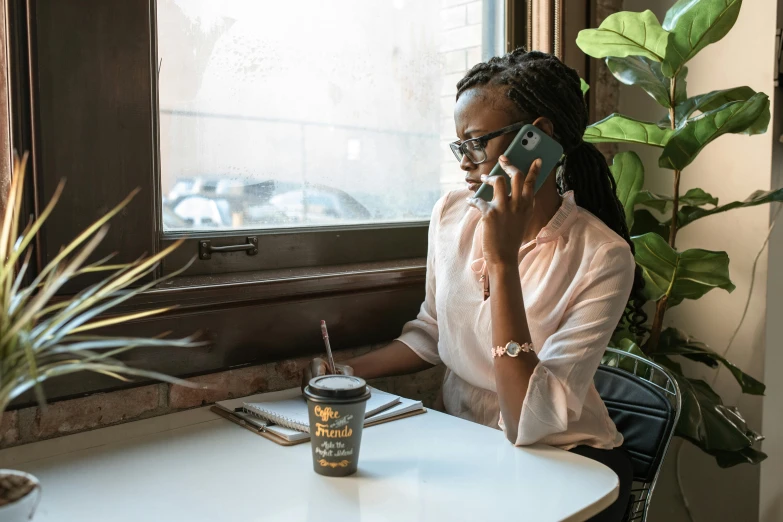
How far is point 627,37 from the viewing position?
1926mm

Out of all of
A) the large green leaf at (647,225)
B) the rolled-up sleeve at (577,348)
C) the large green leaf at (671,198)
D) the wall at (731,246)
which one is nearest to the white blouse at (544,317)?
the rolled-up sleeve at (577,348)

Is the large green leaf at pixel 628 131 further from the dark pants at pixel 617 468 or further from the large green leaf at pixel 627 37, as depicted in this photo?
the dark pants at pixel 617 468

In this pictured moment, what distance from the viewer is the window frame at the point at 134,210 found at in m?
1.24

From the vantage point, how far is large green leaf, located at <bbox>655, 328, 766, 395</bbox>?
2023mm

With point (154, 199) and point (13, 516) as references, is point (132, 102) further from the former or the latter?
point (13, 516)

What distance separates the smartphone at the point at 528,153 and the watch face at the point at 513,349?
0.30 metres

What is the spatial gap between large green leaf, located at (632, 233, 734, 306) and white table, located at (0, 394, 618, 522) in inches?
31.6

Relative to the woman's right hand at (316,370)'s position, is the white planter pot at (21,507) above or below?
above

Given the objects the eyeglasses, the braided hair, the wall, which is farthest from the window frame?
the wall

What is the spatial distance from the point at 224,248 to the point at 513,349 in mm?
663

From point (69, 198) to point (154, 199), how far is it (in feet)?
0.56

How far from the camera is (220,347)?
4.85 feet

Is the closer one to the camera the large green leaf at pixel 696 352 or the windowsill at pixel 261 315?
the windowsill at pixel 261 315

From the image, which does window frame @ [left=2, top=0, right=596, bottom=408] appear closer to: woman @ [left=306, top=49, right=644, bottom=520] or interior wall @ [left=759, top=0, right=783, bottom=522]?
woman @ [left=306, top=49, right=644, bottom=520]
